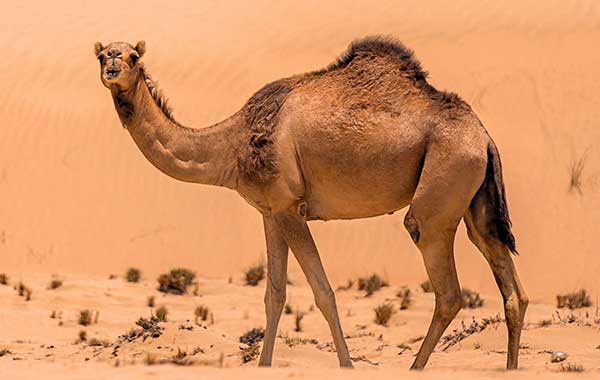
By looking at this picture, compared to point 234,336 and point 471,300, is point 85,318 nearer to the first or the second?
point 234,336

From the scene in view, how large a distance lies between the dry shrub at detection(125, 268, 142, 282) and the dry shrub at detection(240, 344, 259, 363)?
6.79 m

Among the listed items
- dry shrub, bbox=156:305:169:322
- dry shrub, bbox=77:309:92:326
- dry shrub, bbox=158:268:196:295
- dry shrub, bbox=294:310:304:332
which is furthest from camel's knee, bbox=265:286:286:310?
dry shrub, bbox=158:268:196:295

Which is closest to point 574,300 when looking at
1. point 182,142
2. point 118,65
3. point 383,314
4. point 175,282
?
point 383,314

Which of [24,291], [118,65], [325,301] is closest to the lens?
[325,301]

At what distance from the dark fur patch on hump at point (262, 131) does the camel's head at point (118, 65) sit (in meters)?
0.96

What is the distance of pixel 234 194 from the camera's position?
2114 cm

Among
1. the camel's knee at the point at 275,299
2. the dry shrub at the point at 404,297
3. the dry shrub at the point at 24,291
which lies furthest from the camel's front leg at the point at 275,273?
the dry shrub at the point at 24,291

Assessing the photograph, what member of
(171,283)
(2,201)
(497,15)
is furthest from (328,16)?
(171,283)

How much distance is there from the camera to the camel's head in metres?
9.86

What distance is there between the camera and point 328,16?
27969mm

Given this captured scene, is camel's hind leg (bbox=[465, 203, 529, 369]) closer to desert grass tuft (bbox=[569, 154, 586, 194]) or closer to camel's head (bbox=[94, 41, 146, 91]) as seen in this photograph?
camel's head (bbox=[94, 41, 146, 91])

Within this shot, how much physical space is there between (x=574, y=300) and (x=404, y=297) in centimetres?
219

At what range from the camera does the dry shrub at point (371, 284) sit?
1747cm

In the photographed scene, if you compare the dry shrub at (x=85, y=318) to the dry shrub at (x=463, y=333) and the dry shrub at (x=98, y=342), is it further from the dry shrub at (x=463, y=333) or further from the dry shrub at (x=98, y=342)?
the dry shrub at (x=463, y=333)
